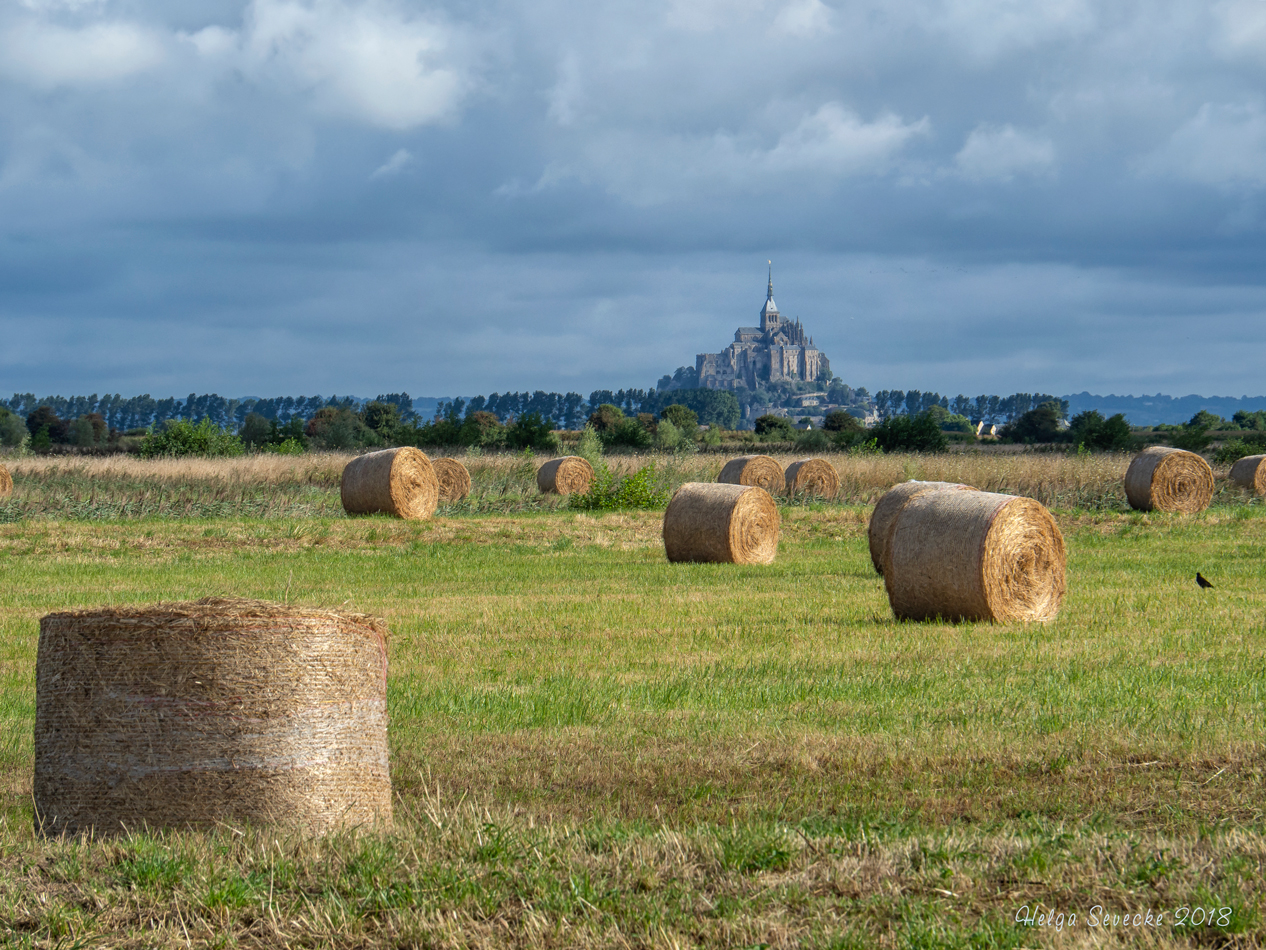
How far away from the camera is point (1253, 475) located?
36.4 m

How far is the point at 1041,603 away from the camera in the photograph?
13898 millimetres

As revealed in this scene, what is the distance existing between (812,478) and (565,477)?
701cm

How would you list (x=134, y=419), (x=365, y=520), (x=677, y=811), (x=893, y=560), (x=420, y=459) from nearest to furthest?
(x=677, y=811), (x=893, y=560), (x=365, y=520), (x=420, y=459), (x=134, y=419)

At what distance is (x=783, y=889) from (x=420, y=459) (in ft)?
84.3

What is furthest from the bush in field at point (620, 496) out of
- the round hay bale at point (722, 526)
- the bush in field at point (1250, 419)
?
the bush in field at point (1250, 419)

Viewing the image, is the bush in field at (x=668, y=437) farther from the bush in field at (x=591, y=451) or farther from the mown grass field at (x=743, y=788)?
the mown grass field at (x=743, y=788)

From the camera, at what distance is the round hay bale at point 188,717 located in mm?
5773

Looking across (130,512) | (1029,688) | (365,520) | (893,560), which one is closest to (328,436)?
(130,512)

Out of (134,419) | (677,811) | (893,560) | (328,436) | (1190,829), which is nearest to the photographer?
(1190,829)

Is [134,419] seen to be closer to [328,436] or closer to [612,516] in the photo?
[328,436]

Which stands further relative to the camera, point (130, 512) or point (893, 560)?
point (130, 512)

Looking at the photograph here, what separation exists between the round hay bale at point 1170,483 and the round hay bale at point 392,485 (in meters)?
17.4

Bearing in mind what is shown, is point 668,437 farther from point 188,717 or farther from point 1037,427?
point 188,717

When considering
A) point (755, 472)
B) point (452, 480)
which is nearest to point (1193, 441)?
point (755, 472)
